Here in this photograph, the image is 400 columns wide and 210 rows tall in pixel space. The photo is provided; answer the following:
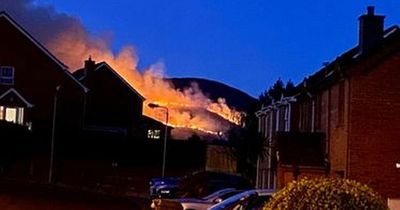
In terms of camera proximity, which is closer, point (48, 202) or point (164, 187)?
point (48, 202)

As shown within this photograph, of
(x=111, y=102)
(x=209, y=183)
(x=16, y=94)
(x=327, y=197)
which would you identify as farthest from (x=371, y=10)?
(x=111, y=102)

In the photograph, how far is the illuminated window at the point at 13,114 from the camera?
69.1 metres

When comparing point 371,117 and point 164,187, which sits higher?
point 371,117

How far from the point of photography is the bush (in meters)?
12.5

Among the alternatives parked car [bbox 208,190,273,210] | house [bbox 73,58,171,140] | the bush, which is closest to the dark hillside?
house [bbox 73,58,171,140]

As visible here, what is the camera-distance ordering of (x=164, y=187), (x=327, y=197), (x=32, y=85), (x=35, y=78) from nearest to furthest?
(x=327, y=197)
(x=164, y=187)
(x=32, y=85)
(x=35, y=78)

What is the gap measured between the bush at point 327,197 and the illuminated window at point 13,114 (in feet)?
188

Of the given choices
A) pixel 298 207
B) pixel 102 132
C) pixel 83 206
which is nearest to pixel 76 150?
pixel 102 132

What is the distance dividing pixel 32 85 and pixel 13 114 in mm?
2750

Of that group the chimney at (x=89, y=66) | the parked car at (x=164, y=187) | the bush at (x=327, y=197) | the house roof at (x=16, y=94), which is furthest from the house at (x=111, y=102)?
the bush at (x=327, y=197)

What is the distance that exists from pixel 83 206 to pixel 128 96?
42697 mm

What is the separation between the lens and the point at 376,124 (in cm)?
3278

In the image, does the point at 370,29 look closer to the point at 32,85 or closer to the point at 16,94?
the point at 16,94

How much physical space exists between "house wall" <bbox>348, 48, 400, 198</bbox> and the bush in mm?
19469
